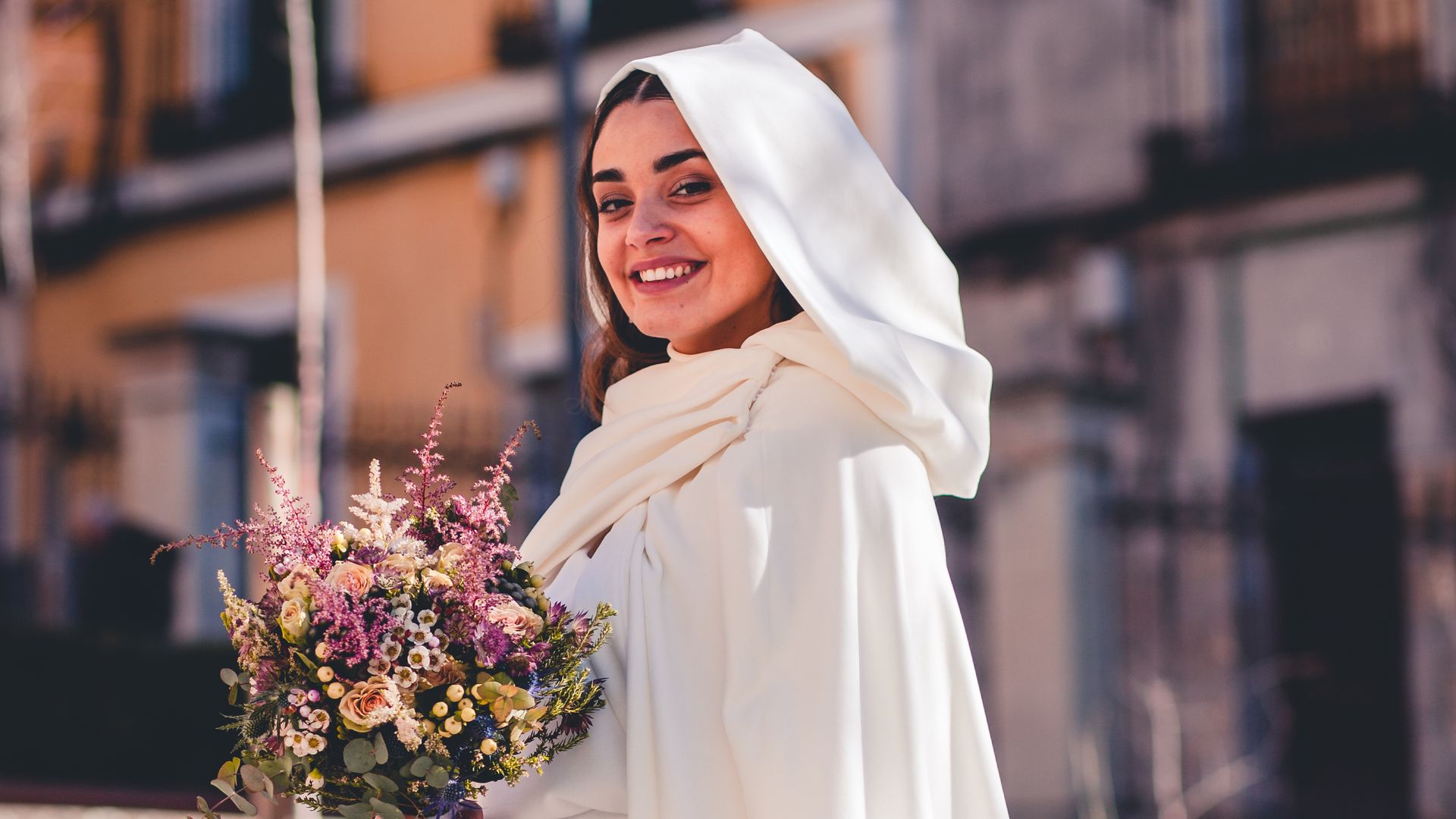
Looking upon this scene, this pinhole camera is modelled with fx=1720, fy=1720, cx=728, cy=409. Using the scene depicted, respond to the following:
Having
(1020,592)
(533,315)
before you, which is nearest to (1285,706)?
(1020,592)

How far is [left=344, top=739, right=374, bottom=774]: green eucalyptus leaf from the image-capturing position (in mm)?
2061

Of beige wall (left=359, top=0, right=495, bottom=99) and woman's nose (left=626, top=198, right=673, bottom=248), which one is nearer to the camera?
woman's nose (left=626, top=198, right=673, bottom=248)

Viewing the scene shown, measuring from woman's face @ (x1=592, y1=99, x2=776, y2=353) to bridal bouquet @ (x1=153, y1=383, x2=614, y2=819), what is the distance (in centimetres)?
42

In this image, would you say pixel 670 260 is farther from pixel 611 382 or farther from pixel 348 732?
pixel 348 732

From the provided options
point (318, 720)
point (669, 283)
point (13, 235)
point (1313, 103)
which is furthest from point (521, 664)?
point (13, 235)

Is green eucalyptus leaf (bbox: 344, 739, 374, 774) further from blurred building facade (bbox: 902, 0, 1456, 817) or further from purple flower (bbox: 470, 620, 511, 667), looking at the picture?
blurred building facade (bbox: 902, 0, 1456, 817)

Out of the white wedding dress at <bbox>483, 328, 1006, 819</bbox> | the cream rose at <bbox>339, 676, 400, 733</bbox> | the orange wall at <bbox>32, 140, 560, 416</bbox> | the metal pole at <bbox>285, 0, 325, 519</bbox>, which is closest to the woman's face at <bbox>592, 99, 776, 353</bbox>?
the white wedding dress at <bbox>483, 328, 1006, 819</bbox>

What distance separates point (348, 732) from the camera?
2.09 meters

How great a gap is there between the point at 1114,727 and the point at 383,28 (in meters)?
7.59

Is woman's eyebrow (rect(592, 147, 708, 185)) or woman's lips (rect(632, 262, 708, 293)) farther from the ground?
woman's eyebrow (rect(592, 147, 708, 185))

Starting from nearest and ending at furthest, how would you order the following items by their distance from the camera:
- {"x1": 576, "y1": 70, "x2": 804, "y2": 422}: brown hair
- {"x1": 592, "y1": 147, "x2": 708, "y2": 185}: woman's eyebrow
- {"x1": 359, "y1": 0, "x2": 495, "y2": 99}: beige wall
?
{"x1": 592, "y1": 147, "x2": 708, "y2": 185}: woman's eyebrow, {"x1": 576, "y1": 70, "x2": 804, "y2": 422}: brown hair, {"x1": 359, "y1": 0, "x2": 495, "y2": 99}: beige wall

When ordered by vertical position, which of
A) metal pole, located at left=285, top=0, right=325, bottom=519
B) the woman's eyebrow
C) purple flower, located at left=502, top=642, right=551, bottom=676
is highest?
metal pole, located at left=285, top=0, right=325, bottom=519

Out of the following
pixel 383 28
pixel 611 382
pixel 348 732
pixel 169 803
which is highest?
pixel 383 28

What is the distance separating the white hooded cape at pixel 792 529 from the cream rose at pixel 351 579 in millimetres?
362
